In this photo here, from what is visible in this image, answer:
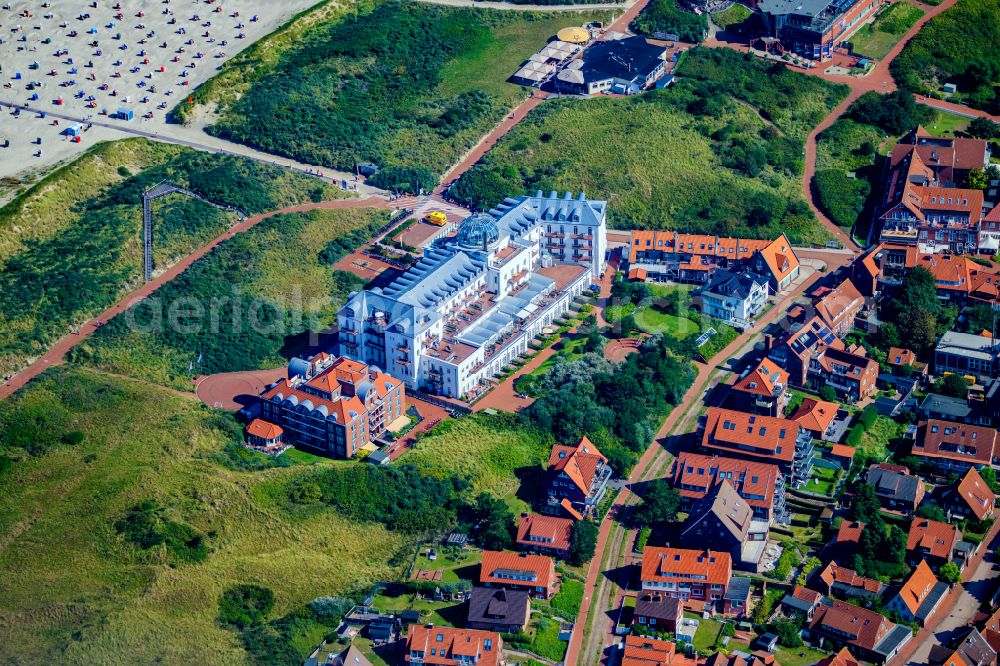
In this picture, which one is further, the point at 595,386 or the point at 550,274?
the point at 550,274

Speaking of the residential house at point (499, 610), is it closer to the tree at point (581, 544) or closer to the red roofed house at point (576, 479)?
the tree at point (581, 544)

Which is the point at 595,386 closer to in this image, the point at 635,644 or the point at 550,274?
the point at 550,274

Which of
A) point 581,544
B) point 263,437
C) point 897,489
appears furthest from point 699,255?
point 263,437

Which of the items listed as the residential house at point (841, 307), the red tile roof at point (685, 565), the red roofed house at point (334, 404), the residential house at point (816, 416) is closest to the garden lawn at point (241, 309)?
the red roofed house at point (334, 404)

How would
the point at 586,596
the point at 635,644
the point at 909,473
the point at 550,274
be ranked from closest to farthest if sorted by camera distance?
1. the point at 635,644
2. the point at 586,596
3. the point at 909,473
4. the point at 550,274

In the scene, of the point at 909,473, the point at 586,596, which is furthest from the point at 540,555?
the point at 909,473

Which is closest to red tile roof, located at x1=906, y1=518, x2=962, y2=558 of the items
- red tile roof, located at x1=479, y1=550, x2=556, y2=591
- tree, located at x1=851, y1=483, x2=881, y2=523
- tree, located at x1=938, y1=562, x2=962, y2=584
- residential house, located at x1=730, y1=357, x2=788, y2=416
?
tree, located at x1=938, y1=562, x2=962, y2=584

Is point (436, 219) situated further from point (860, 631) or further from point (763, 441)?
point (860, 631)
